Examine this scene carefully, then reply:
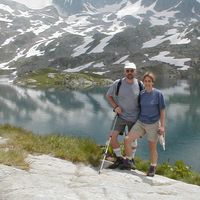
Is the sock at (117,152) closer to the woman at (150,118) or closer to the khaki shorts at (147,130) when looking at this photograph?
the woman at (150,118)

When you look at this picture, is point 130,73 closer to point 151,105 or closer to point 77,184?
point 151,105

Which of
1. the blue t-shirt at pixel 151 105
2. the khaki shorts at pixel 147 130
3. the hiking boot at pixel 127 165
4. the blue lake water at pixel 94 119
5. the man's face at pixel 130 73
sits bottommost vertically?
the blue lake water at pixel 94 119

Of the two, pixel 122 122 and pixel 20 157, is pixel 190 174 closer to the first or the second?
pixel 122 122

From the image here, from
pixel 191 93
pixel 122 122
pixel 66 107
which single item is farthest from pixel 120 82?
pixel 191 93

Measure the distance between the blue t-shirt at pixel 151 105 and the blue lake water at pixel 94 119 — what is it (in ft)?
146

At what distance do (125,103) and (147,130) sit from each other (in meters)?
1.31

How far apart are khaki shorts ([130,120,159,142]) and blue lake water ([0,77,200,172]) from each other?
44.2 metres

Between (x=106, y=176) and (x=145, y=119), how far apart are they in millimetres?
2847

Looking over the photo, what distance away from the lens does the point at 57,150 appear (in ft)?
51.1

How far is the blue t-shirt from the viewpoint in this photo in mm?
14711

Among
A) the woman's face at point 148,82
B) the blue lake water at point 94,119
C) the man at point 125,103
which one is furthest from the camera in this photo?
the blue lake water at point 94,119

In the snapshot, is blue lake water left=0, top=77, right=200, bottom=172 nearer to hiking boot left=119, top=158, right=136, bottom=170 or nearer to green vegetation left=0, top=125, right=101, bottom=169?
green vegetation left=0, top=125, right=101, bottom=169

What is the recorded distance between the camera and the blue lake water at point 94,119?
72.5 m

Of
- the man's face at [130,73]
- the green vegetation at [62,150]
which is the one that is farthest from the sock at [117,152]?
the man's face at [130,73]
